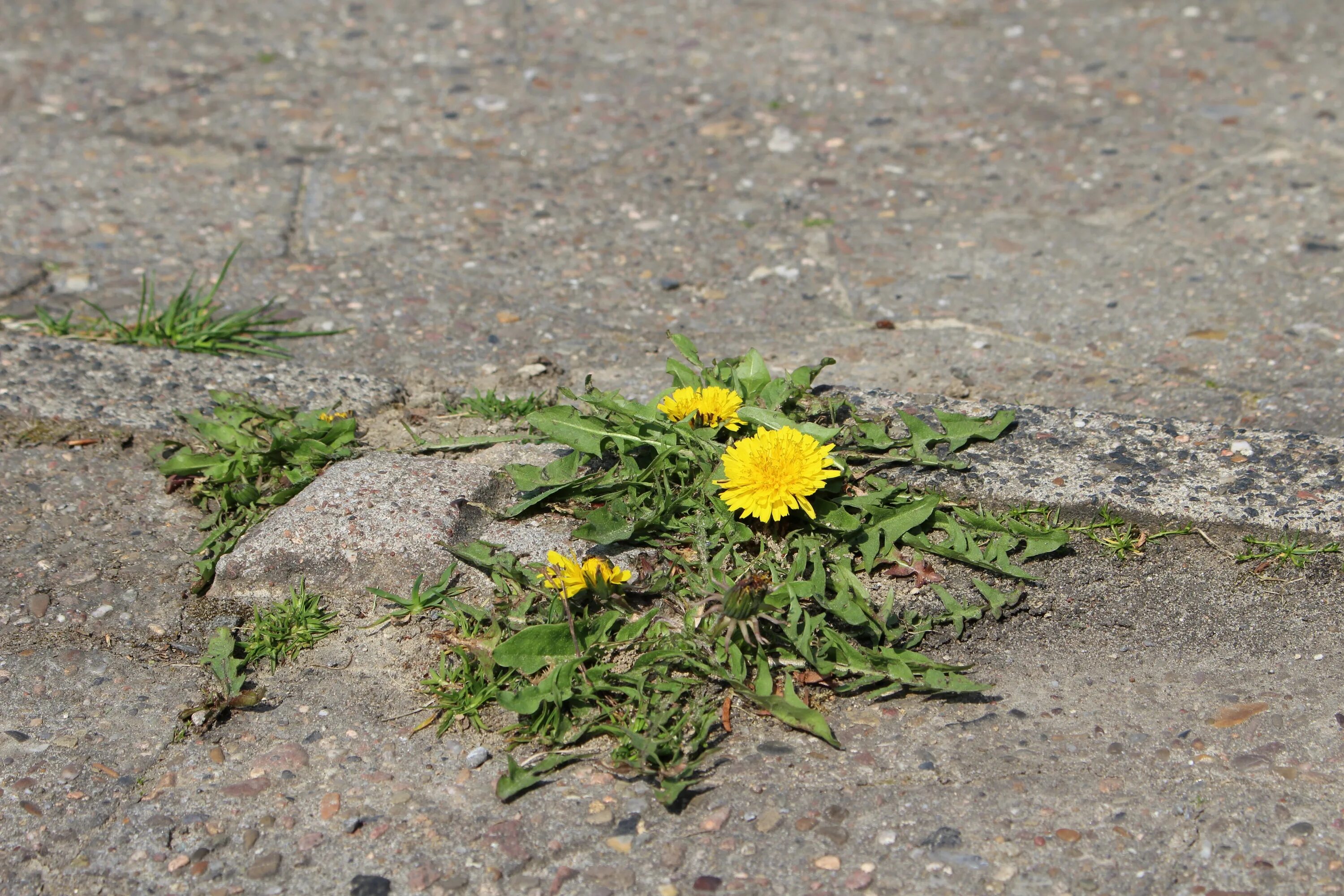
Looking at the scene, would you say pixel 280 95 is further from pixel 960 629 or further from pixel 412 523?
pixel 960 629

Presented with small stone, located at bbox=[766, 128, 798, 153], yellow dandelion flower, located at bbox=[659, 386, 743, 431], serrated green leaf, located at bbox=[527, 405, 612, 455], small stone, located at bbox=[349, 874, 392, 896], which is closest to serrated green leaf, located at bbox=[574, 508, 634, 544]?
serrated green leaf, located at bbox=[527, 405, 612, 455]

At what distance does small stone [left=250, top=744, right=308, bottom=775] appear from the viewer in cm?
187

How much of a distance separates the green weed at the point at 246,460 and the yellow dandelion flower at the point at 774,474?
0.92m

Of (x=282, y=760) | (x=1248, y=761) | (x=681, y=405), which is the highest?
(x=681, y=405)

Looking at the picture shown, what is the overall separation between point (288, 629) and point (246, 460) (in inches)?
20.7

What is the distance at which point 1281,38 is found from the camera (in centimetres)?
458

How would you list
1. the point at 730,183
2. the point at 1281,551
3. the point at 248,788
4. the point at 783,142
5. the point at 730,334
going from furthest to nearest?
the point at 783,142
the point at 730,183
the point at 730,334
the point at 1281,551
the point at 248,788

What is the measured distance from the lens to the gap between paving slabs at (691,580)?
1.91 metres

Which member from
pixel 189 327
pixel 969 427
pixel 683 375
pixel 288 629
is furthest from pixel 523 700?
pixel 189 327

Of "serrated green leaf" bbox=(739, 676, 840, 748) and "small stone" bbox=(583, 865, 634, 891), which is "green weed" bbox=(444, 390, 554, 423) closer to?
"serrated green leaf" bbox=(739, 676, 840, 748)

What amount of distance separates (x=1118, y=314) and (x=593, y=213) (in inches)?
66.0

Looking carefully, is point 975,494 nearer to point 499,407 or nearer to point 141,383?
point 499,407

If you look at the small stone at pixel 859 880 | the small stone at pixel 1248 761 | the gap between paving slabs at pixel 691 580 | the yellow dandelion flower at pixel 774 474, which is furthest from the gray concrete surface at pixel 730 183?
the small stone at pixel 859 880

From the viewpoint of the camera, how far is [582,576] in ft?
6.69
